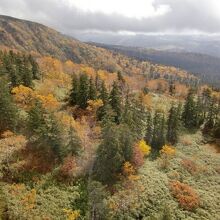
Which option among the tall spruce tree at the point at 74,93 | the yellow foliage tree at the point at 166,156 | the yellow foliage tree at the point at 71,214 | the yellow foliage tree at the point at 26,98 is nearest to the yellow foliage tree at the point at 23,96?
the yellow foliage tree at the point at 26,98

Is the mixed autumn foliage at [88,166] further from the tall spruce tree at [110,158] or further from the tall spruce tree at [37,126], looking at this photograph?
the tall spruce tree at [110,158]

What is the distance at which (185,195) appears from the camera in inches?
2249

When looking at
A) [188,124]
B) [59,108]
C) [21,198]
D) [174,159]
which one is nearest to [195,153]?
[174,159]

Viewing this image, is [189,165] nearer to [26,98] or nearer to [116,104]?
[116,104]

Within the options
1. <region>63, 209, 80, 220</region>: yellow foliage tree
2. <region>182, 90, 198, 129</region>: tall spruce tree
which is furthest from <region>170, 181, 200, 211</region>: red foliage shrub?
<region>182, 90, 198, 129</region>: tall spruce tree

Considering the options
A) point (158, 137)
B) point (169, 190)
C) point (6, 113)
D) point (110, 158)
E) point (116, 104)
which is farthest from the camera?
point (116, 104)

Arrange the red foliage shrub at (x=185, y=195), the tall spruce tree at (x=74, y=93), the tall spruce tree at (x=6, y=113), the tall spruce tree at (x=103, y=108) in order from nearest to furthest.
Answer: the red foliage shrub at (x=185, y=195) → the tall spruce tree at (x=6, y=113) → the tall spruce tree at (x=103, y=108) → the tall spruce tree at (x=74, y=93)

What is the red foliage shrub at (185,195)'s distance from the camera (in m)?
55.4

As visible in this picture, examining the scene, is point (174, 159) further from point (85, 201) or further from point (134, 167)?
point (85, 201)

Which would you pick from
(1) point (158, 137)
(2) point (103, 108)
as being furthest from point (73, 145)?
(1) point (158, 137)

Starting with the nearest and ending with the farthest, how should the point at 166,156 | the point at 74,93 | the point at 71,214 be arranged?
→ the point at 71,214 < the point at 166,156 < the point at 74,93

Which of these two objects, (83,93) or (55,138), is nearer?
(55,138)

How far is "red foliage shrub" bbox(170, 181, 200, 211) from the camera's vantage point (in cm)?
5538

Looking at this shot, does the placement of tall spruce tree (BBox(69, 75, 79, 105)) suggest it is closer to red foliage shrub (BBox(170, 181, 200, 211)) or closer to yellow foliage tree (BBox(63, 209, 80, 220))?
red foliage shrub (BBox(170, 181, 200, 211))
